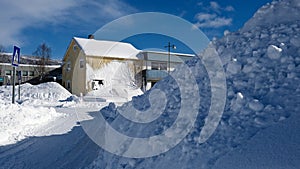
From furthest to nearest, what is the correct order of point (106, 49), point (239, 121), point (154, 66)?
1. point (154, 66)
2. point (106, 49)
3. point (239, 121)

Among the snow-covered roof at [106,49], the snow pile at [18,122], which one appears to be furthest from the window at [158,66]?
the snow pile at [18,122]

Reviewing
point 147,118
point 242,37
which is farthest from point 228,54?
point 147,118

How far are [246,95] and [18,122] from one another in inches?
294

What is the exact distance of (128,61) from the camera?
32.0m

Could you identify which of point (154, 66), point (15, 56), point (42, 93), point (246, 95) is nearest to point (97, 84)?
point (42, 93)

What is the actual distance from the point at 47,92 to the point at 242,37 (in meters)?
23.0

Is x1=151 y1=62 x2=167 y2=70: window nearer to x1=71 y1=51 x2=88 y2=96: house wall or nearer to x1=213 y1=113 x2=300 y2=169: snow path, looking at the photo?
x1=71 y1=51 x2=88 y2=96: house wall

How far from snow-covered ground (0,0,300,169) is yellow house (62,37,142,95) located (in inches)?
931

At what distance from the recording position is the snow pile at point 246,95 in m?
3.15

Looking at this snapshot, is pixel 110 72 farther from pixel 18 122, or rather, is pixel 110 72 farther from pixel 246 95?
pixel 246 95

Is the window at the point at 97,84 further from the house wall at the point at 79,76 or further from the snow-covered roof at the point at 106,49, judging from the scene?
the snow-covered roof at the point at 106,49

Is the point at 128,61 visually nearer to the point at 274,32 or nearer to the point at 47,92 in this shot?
the point at 47,92

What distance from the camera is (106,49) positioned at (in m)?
32.9

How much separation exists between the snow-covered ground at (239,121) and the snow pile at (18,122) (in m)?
0.09
